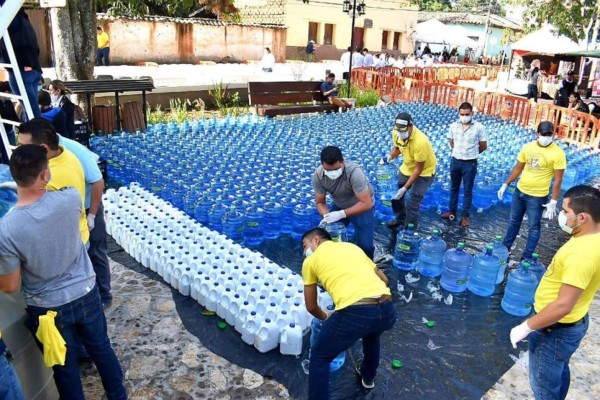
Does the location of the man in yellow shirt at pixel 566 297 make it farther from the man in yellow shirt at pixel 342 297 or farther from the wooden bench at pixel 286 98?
the wooden bench at pixel 286 98

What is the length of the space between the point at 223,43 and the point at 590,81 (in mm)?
18611

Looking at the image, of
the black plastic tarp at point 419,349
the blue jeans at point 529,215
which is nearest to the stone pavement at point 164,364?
the black plastic tarp at point 419,349

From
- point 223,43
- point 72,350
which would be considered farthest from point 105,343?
point 223,43

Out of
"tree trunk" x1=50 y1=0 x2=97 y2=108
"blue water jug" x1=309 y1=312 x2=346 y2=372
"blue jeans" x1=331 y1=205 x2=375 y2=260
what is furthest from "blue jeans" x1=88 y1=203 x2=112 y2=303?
"tree trunk" x1=50 y1=0 x2=97 y2=108

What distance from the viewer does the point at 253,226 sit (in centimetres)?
627

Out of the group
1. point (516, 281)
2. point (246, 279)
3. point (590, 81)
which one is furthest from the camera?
point (590, 81)

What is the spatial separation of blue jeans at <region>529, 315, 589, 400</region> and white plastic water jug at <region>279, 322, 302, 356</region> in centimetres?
179

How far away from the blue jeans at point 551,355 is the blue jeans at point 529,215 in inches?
114

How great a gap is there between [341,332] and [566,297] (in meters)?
1.32

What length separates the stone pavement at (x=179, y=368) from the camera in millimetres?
3729

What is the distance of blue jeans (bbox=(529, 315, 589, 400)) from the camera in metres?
2.95

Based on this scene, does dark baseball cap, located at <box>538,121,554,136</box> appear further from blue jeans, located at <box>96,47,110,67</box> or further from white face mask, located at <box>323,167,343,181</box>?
blue jeans, located at <box>96,47,110,67</box>

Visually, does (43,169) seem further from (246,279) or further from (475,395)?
(475,395)

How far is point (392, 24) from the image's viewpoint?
38.8 meters
